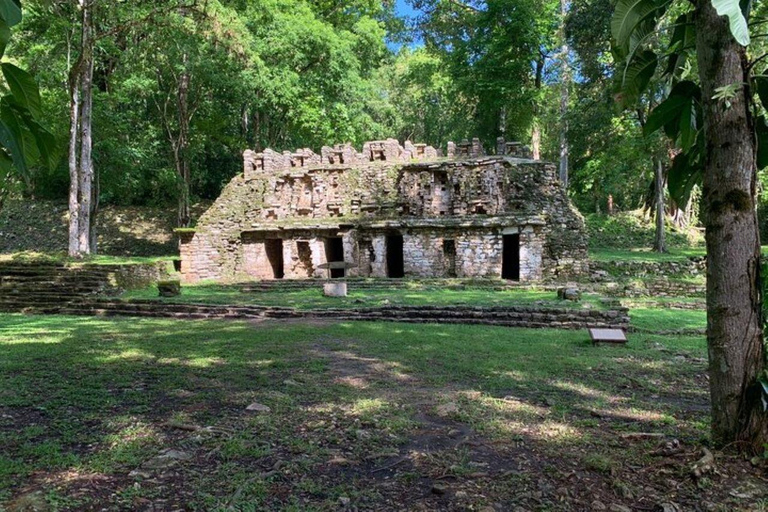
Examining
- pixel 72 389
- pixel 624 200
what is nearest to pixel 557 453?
pixel 72 389

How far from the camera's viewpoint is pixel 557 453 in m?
3.77

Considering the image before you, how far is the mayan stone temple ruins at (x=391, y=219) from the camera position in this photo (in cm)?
1945

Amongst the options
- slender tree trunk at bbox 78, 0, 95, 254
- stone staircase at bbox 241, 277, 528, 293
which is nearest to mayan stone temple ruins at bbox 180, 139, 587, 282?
stone staircase at bbox 241, 277, 528, 293

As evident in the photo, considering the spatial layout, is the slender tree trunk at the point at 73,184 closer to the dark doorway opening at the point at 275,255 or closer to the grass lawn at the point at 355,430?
the dark doorway opening at the point at 275,255

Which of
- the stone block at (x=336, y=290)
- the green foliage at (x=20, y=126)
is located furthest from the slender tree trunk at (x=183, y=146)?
the green foliage at (x=20, y=126)

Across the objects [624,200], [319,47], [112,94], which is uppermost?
[319,47]

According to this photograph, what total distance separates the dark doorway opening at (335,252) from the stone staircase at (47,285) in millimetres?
8632

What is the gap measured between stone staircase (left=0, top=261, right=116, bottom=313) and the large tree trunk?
15991 millimetres

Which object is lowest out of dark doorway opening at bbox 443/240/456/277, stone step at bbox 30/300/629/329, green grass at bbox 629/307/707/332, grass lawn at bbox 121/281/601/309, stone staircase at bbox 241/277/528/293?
green grass at bbox 629/307/707/332

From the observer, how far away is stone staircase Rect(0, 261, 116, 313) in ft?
47.7

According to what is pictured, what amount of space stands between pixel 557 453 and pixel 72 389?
506cm

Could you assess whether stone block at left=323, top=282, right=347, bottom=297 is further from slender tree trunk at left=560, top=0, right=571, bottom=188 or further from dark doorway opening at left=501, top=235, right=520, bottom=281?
slender tree trunk at left=560, top=0, right=571, bottom=188

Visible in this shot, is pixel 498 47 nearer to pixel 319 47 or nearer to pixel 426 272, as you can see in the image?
pixel 319 47

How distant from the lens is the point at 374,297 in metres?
14.9
